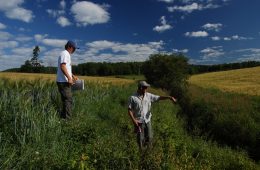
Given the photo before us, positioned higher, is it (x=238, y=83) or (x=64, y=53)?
(x=64, y=53)

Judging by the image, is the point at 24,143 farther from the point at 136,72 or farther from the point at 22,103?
the point at 136,72

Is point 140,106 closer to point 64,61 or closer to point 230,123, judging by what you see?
point 64,61

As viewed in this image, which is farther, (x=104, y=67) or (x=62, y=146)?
(x=104, y=67)

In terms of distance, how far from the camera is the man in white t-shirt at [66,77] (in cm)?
940

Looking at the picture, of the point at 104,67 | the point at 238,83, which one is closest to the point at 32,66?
the point at 104,67

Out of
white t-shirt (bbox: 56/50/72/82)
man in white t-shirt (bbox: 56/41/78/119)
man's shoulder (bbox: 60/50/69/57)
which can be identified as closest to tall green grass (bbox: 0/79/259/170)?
man in white t-shirt (bbox: 56/41/78/119)

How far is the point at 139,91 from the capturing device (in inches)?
334

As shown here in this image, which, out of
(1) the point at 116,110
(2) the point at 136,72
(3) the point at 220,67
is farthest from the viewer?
(3) the point at 220,67

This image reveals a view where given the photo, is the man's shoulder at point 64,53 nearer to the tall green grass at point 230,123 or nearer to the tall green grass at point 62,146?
the tall green grass at point 62,146

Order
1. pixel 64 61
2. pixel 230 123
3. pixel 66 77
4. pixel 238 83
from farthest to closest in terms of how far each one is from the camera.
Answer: pixel 238 83
pixel 230 123
pixel 66 77
pixel 64 61

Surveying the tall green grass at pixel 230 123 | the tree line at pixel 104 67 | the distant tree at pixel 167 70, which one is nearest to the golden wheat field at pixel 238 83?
the distant tree at pixel 167 70

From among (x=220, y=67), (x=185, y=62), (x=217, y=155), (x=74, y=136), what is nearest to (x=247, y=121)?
(x=217, y=155)

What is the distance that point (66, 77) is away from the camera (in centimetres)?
953

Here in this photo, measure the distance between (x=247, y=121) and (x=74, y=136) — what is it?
36.7 feet
